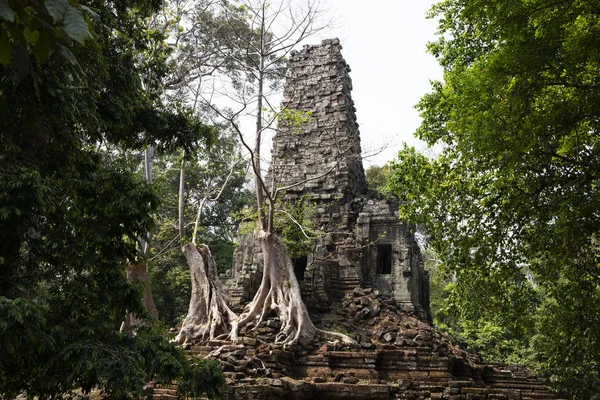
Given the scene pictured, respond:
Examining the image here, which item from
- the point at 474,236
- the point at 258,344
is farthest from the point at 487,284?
the point at 258,344

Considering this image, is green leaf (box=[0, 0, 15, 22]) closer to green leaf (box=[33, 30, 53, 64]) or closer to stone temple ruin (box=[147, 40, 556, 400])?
green leaf (box=[33, 30, 53, 64])

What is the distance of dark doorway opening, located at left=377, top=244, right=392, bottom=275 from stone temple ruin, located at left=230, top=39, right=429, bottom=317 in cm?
3

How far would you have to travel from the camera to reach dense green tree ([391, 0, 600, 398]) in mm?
7070

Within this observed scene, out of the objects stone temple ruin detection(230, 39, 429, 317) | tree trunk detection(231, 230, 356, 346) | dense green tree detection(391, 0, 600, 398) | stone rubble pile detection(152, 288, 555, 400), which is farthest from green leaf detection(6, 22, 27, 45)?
stone temple ruin detection(230, 39, 429, 317)

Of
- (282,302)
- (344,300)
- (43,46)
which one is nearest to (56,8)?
(43,46)

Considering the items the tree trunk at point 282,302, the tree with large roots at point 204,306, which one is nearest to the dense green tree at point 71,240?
the tree trunk at point 282,302

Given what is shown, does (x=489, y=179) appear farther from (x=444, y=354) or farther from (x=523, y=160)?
(x=444, y=354)

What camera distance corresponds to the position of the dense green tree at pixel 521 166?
7.07 m

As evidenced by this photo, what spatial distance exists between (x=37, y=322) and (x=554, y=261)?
314 inches

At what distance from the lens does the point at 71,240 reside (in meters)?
5.95

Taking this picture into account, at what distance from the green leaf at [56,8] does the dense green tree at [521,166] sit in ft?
20.7

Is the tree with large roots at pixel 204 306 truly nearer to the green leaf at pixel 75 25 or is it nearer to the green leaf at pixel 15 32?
the green leaf at pixel 15 32

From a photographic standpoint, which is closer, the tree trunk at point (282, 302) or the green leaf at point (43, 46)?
the green leaf at point (43, 46)

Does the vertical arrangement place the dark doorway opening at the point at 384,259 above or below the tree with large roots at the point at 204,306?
above
